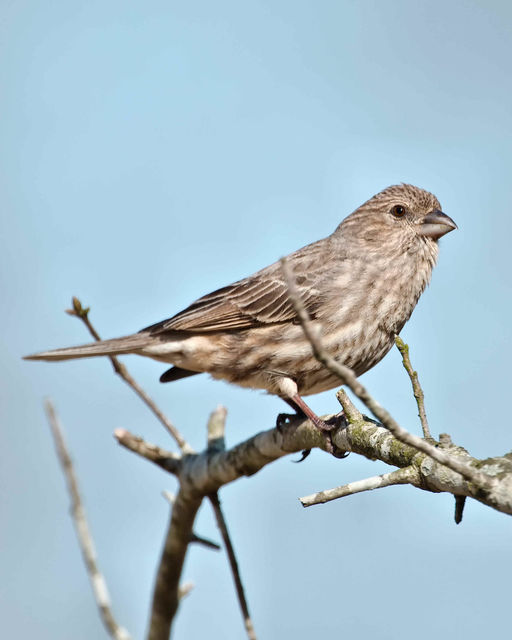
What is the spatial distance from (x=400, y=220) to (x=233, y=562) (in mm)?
3296

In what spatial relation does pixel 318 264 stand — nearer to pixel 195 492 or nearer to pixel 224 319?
pixel 224 319

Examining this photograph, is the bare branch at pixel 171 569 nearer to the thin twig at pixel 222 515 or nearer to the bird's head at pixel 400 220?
the thin twig at pixel 222 515

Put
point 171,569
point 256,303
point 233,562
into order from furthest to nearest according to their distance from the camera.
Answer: point 256,303, point 171,569, point 233,562

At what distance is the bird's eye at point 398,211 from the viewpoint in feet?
21.7

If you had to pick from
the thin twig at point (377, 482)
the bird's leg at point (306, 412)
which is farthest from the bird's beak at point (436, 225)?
the thin twig at point (377, 482)

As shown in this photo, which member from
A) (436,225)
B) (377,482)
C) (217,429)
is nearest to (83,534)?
(377,482)

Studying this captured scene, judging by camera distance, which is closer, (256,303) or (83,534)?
(83,534)

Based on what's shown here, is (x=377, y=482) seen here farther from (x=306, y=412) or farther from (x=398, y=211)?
(x=398, y=211)

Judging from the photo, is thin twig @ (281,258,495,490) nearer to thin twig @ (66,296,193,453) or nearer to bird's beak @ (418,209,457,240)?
thin twig @ (66,296,193,453)

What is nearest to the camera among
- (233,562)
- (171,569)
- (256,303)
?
(233,562)

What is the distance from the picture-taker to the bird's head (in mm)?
6383

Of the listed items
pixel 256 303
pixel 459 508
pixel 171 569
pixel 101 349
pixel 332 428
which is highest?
pixel 256 303

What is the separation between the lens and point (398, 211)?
6.64m

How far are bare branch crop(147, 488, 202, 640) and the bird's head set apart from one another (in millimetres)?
2685
